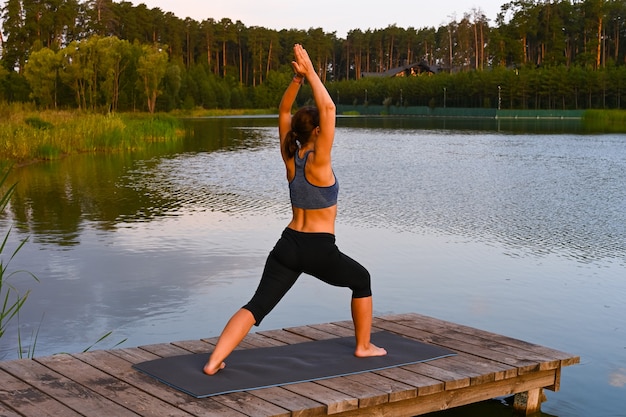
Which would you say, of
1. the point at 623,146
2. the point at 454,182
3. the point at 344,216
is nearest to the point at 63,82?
the point at 623,146

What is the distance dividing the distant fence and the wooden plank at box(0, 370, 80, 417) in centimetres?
8188

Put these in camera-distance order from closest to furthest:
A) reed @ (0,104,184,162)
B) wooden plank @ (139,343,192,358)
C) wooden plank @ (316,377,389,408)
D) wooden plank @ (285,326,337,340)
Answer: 1. wooden plank @ (316,377,389,408)
2. wooden plank @ (139,343,192,358)
3. wooden plank @ (285,326,337,340)
4. reed @ (0,104,184,162)

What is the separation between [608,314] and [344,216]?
6866 mm

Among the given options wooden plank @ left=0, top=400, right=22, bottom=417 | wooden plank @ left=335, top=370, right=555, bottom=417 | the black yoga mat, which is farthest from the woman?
wooden plank @ left=0, top=400, right=22, bottom=417

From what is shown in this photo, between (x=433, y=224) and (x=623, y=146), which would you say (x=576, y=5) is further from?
(x=433, y=224)

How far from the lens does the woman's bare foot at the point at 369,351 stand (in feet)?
17.2

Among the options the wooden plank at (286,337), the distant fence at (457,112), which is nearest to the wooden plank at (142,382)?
the wooden plank at (286,337)

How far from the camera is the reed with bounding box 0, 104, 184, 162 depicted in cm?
2359

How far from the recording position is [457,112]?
96375 mm

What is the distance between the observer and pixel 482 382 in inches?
198

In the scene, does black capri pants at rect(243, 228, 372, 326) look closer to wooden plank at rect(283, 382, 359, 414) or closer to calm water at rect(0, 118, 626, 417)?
wooden plank at rect(283, 382, 359, 414)

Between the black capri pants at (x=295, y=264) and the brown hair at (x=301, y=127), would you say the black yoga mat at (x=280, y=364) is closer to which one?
the black capri pants at (x=295, y=264)

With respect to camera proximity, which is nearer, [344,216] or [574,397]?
[574,397]

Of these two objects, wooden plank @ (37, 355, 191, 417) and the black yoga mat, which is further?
the black yoga mat
